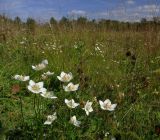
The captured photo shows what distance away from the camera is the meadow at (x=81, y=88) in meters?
2.91

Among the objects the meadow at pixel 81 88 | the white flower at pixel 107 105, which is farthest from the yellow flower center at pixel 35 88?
the white flower at pixel 107 105

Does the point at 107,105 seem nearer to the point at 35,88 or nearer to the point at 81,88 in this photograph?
the point at 35,88

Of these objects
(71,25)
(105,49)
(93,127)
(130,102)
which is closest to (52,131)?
(93,127)

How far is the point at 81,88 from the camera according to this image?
3.64 meters

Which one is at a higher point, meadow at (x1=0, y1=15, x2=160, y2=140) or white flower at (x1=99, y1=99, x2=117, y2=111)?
white flower at (x1=99, y1=99, x2=117, y2=111)

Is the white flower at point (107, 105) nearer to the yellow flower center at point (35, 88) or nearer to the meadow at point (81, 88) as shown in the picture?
the meadow at point (81, 88)

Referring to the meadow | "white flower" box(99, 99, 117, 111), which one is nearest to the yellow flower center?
the meadow

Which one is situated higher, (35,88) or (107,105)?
(35,88)

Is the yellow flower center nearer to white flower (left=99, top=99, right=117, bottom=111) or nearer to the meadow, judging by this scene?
the meadow

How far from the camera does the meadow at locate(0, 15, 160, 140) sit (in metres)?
2.91

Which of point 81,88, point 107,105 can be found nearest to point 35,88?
point 107,105

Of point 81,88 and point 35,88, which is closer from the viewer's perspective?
point 35,88

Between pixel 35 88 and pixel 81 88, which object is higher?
pixel 35 88

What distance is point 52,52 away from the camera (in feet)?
20.1
